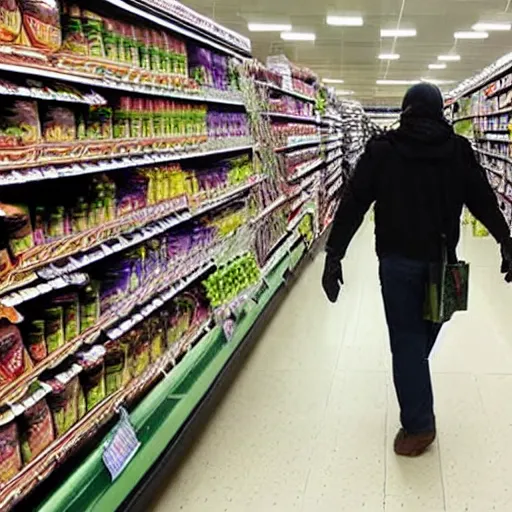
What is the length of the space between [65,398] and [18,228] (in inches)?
23.2

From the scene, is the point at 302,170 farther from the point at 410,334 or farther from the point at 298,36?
the point at 298,36

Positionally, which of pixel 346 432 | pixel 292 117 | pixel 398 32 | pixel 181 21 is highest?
pixel 398 32

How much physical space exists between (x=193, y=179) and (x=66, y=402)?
163cm

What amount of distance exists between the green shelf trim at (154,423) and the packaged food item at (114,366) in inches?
5.5

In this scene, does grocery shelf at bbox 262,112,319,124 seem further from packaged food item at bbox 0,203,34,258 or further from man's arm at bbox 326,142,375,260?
packaged food item at bbox 0,203,34,258

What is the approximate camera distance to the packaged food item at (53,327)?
6.31ft

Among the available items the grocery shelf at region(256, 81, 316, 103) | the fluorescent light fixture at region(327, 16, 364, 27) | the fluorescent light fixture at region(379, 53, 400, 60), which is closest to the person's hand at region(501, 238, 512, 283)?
the grocery shelf at region(256, 81, 316, 103)

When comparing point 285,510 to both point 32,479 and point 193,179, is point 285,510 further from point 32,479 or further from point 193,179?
point 193,179

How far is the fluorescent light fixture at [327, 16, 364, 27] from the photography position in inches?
412

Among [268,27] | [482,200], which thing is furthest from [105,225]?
[268,27]

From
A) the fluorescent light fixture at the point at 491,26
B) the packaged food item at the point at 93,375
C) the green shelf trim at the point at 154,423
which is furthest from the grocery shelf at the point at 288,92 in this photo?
the fluorescent light fixture at the point at 491,26

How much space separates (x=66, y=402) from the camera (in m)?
2.02

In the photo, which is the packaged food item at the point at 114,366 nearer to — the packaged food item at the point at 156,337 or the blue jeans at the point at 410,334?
the packaged food item at the point at 156,337

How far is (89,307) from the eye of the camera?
2195 mm
